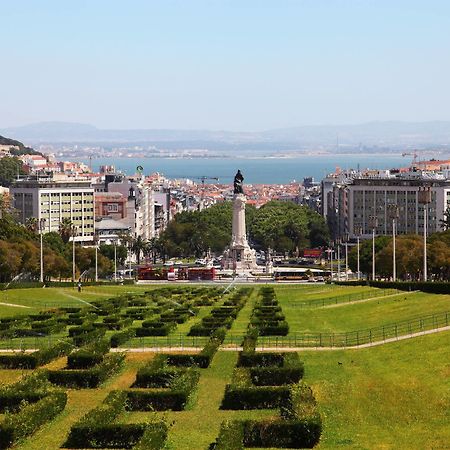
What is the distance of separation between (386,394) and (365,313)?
37435 millimetres

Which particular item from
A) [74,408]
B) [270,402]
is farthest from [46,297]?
[270,402]

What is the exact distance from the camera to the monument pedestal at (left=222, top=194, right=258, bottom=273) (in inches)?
7741

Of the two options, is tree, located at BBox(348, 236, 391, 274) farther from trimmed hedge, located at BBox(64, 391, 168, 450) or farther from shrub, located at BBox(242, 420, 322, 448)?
trimmed hedge, located at BBox(64, 391, 168, 450)

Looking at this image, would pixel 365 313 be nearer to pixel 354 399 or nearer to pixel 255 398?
pixel 354 399

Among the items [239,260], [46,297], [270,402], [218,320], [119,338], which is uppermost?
[270,402]

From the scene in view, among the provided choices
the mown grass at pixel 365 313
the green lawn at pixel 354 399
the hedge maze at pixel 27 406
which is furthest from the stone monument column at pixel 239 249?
the hedge maze at pixel 27 406

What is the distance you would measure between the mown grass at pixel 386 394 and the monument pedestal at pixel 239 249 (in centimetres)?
13547

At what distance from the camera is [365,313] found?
84.9 m

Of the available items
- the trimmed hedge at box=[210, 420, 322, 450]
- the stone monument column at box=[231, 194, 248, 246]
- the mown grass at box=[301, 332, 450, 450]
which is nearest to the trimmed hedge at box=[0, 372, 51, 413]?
the trimmed hedge at box=[210, 420, 322, 450]

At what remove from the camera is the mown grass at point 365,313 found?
250ft

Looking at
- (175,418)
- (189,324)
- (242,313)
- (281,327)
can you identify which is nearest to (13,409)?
(175,418)

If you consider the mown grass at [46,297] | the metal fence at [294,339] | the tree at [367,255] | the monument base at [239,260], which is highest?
the metal fence at [294,339]

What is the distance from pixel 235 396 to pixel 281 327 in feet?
79.9

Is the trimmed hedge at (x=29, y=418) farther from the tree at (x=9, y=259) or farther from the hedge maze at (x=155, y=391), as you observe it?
the tree at (x=9, y=259)
